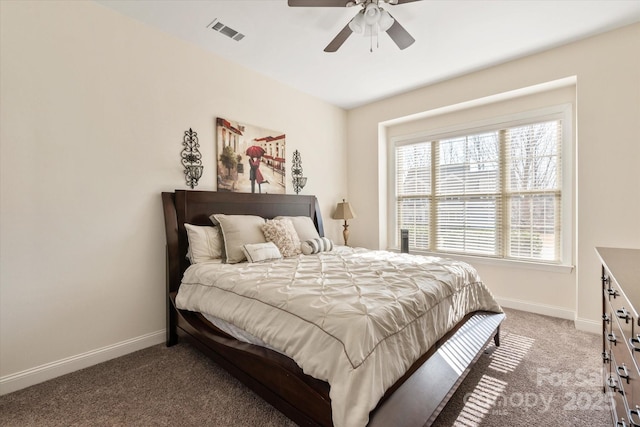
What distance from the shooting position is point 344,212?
437 centimetres

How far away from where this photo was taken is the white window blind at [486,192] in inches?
130

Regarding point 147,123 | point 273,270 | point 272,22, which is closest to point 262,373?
point 273,270

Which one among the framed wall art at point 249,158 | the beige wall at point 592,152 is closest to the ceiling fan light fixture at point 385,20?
the framed wall art at point 249,158

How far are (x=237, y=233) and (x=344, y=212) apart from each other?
203cm

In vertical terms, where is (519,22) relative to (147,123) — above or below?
above

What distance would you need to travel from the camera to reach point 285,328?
1462 mm

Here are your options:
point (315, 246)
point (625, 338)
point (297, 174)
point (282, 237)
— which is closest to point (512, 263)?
point (315, 246)

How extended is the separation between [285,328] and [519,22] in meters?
3.23

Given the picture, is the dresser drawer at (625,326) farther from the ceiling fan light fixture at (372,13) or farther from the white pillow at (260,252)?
the white pillow at (260,252)

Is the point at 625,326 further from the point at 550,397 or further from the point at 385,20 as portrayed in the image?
the point at 385,20

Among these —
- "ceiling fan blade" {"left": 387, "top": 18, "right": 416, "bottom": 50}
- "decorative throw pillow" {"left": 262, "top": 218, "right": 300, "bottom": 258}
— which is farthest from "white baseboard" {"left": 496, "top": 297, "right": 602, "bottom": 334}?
"ceiling fan blade" {"left": 387, "top": 18, "right": 416, "bottom": 50}

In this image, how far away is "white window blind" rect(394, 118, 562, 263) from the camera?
3312 mm

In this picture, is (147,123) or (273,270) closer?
(273,270)

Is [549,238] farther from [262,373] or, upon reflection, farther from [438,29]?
[262,373]
